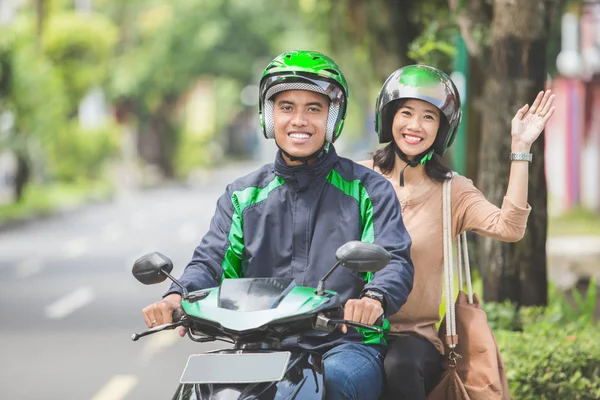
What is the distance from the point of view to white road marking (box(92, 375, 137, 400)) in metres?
8.52

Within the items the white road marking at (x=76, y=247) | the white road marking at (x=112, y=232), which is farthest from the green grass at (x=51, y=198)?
the white road marking at (x=76, y=247)

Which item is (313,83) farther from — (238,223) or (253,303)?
(253,303)

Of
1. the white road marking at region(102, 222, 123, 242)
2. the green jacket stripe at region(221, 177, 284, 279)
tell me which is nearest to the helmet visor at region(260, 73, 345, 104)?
the green jacket stripe at region(221, 177, 284, 279)

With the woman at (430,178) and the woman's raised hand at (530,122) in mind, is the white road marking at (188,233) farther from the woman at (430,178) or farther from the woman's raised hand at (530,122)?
the woman's raised hand at (530,122)

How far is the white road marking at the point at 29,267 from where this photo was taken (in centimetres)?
1641

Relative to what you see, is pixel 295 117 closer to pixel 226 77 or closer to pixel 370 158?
pixel 370 158

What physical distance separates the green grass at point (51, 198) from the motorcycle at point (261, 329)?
22.5 metres

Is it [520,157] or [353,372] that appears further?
[520,157]

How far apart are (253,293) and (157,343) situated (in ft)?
25.3

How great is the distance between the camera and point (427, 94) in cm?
461

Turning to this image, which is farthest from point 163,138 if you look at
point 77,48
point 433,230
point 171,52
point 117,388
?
point 433,230

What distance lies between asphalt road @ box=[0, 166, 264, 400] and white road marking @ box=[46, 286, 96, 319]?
0.01 m

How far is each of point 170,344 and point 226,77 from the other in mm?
45210

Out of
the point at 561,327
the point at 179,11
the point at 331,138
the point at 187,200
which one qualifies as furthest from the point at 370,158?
the point at 179,11
